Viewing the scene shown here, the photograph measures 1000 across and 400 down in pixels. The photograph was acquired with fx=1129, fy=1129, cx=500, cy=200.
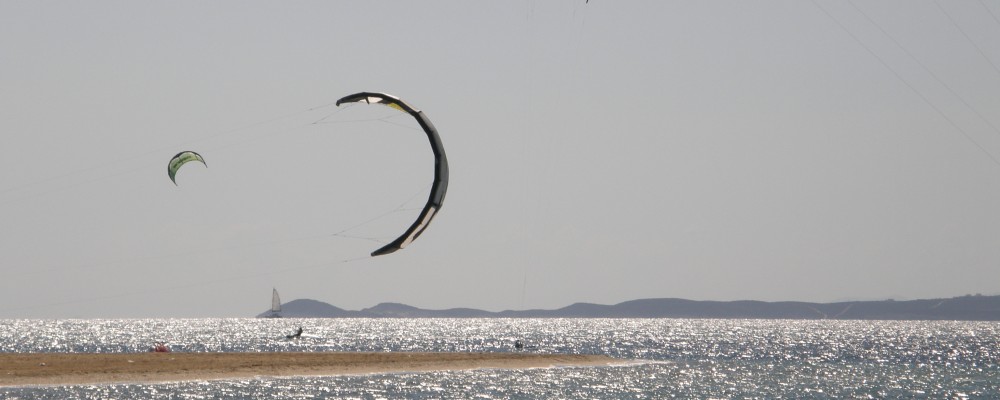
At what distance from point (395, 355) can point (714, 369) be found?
87.4 feet

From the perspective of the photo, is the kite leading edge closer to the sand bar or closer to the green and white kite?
the green and white kite

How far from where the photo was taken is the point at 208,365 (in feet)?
193

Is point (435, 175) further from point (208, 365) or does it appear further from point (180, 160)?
point (208, 365)

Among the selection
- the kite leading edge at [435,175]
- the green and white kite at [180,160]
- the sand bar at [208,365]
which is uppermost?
the green and white kite at [180,160]

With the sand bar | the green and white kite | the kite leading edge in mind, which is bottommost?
the sand bar

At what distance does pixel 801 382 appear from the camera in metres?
71.2

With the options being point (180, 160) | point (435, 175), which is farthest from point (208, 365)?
point (435, 175)

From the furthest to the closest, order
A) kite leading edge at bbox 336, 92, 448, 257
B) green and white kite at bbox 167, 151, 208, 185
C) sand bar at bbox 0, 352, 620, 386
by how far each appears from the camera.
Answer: sand bar at bbox 0, 352, 620, 386 < green and white kite at bbox 167, 151, 208, 185 < kite leading edge at bbox 336, 92, 448, 257

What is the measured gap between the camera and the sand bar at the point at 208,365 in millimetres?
51844

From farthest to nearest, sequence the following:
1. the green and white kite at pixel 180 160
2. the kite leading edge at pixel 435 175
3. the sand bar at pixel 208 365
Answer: the sand bar at pixel 208 365 → the green and white kite at pixel 180 160 → the kite leading edge at pixel 435 175

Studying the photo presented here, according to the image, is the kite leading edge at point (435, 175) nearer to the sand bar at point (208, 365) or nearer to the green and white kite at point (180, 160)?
the green and white kite at point (180, 160)

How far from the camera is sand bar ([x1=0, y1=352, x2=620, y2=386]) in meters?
51.8

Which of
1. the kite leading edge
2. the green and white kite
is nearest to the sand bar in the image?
the green and white kite

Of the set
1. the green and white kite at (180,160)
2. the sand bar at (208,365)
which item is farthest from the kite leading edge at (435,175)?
the sand bar at (208,365)
